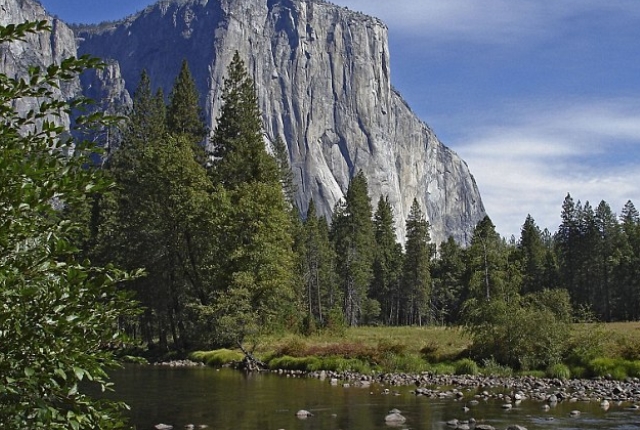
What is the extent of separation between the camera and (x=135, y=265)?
48375mm

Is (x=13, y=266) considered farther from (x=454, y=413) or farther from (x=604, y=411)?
(x=604, y=411)

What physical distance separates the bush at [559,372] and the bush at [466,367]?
10.1 ft

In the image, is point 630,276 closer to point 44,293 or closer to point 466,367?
point 466,367

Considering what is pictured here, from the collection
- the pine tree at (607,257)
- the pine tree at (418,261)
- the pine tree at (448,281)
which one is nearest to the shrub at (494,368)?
the pine tree at (418,261)

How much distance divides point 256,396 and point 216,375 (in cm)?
887

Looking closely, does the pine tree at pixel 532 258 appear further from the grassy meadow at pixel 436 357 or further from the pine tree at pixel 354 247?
the grassy meadow at pixel 436 357

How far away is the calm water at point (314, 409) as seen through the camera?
17469 millimetres

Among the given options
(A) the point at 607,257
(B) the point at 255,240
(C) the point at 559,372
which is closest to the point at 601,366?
(C) the point at 559,372

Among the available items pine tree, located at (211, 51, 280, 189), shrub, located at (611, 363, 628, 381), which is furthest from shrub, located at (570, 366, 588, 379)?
pine tree, located at (211, 51, 280, 189)

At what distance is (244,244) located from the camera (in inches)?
1615

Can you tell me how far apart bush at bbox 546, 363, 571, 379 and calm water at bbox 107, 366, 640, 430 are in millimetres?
6516

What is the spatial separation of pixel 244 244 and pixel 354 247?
38.6 metres

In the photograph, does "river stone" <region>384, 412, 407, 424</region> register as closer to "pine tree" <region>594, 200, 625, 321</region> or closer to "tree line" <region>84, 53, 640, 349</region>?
"tree line" <region>84, 53, 640, 349</region>

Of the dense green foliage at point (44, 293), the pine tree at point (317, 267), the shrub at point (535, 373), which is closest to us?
the dense green foliage at point (44, 293)
